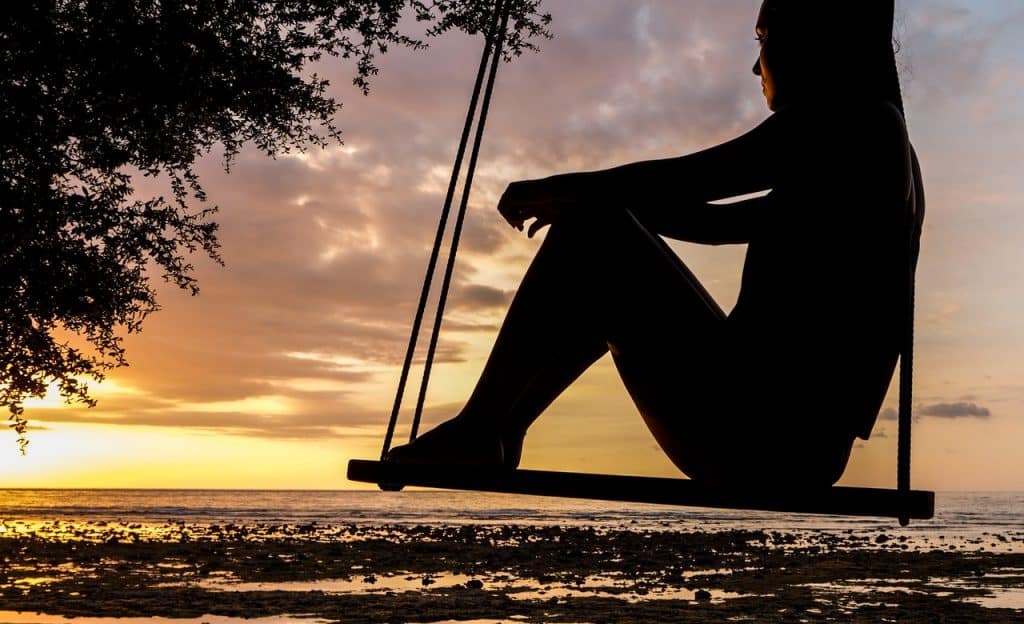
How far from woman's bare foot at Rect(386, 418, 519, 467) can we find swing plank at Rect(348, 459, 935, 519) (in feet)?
0.45

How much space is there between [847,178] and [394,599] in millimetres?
15165

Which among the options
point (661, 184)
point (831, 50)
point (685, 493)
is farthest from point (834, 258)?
point (685, 493)

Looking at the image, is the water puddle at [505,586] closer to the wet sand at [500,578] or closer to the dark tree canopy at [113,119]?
the wet sand at [500,578]

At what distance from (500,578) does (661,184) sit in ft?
60.0

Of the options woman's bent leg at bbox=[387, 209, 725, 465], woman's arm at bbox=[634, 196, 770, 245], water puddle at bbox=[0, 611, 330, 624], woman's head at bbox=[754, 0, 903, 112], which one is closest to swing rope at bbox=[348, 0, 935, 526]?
woman's bent leg at bbox=[387, 209, 725, 465]

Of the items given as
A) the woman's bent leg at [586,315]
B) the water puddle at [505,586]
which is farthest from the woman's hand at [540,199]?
the water puddle at [505,586]

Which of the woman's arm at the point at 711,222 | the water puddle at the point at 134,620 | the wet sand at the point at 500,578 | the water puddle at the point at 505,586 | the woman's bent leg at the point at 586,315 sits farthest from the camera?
the water puddle at the point at 505,586

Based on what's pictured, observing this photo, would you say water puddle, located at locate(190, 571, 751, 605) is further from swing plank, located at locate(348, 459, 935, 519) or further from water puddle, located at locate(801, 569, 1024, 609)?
swing plank, located at locate(348, 459, 935, 519)

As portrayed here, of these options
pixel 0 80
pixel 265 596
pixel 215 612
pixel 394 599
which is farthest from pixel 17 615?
pixel 0 80

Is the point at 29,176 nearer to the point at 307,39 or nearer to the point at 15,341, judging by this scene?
the point at 15,341

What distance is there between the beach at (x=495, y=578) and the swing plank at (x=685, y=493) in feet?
40.0

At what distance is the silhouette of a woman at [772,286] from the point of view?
9.04 ft

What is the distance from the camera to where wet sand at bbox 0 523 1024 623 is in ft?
50.8

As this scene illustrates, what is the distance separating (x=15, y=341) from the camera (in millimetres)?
9945
